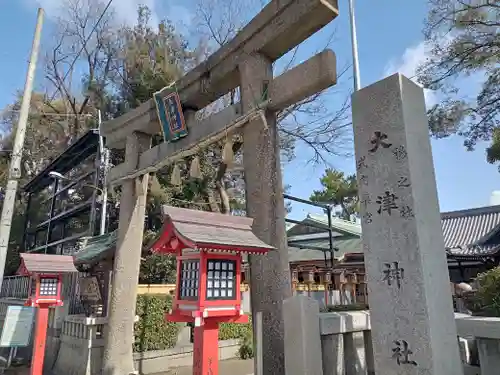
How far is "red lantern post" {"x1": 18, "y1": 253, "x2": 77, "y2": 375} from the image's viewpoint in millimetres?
8282

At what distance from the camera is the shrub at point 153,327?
953cm

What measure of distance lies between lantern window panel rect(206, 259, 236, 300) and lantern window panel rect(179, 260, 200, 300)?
0.14 metres

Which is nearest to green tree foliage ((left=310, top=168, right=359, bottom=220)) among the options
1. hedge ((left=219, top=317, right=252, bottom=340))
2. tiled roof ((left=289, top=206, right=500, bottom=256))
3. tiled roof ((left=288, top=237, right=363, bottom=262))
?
tiled roof ((left=289, top=206, right=500, bottom=256))

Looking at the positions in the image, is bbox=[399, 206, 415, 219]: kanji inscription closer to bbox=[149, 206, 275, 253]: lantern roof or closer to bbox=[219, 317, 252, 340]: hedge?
bbox=[149, 206, 275, 253]: lantern roof

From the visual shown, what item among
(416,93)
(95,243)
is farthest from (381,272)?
(95,243)

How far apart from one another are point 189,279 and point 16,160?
4.20 m

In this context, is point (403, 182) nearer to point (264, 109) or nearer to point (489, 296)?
point (264, 109)

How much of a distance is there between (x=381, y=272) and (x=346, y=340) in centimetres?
77

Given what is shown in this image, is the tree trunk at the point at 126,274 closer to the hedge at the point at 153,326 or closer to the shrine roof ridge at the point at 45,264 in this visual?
the hedge at the point at 153,326

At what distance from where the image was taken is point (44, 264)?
8.63 meters

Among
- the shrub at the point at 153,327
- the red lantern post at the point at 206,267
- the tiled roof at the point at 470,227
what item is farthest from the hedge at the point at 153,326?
the tiled roof at the point at 470,227

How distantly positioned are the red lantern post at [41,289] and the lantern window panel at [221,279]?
590 cm

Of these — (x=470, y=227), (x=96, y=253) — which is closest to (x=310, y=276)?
(x=96, y=253)

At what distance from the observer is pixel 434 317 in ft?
10.4
